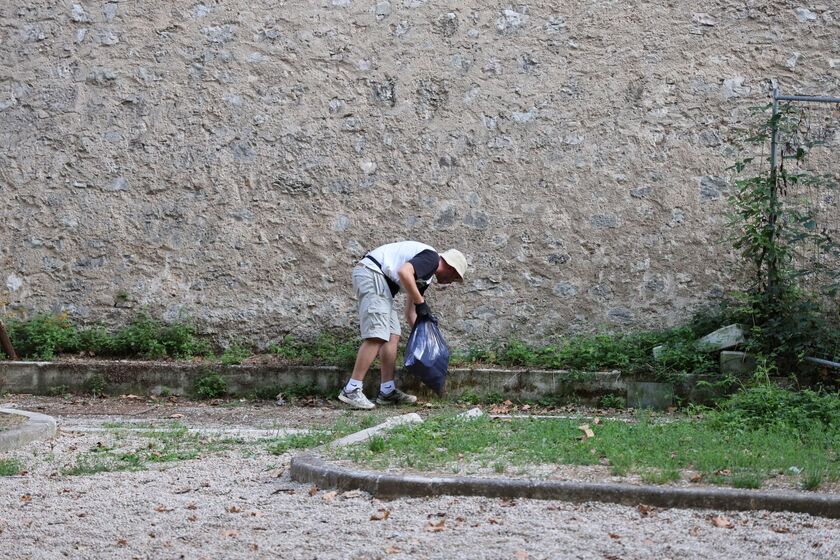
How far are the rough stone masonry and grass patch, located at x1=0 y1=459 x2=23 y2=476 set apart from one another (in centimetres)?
439

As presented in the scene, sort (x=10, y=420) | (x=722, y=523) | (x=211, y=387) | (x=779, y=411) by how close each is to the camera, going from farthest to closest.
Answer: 1. (x=211, y=387)
2. (x=10, y=420)
3. (x=779, y=411)
4. (x=722, y=523)

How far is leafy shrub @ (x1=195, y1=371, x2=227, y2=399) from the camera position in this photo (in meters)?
9.11

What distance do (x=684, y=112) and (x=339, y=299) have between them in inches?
144

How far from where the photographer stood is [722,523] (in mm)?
3957

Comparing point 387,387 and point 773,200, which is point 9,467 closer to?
point 387,387

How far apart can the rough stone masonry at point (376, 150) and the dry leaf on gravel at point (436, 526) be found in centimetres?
560

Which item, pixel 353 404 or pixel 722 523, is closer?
pixel 722 523

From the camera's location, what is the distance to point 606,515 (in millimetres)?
4129

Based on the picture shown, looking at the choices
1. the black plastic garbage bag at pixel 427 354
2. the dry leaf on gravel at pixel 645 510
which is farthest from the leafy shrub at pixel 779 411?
the black plastic garbage bag at pixel 427 354

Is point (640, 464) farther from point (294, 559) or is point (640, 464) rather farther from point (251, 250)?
point (251, 250)

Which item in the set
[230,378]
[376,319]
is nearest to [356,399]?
[376,319]

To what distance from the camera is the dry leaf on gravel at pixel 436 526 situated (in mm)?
3916

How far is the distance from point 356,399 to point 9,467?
349cm

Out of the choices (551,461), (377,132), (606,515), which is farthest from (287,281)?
(606,515)
